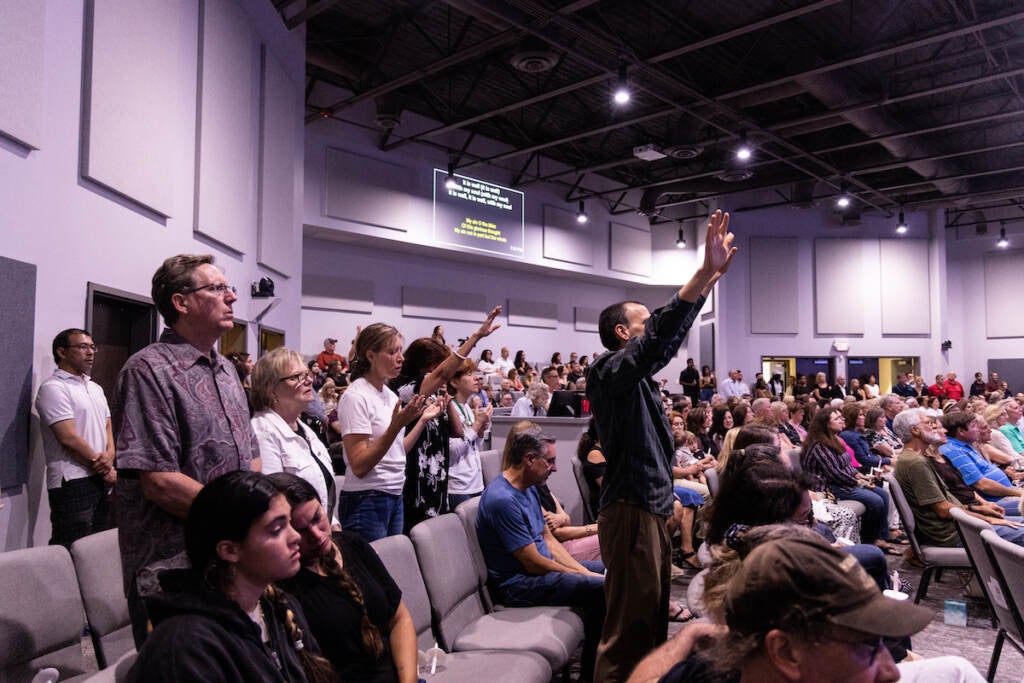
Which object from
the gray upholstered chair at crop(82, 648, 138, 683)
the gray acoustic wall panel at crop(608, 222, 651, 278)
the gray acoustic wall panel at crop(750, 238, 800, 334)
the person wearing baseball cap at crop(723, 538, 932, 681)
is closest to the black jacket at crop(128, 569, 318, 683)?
the gray upholstered chair at crop(82, 648, 138, 683)

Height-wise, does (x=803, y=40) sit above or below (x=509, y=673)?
above

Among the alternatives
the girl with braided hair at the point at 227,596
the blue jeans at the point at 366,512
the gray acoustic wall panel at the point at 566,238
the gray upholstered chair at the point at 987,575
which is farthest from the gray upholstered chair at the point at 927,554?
the gray acoustic wall panel at the point at 566,238

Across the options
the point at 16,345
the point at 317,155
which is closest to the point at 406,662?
the point at 16,345

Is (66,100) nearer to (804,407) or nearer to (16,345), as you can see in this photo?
(16,345)

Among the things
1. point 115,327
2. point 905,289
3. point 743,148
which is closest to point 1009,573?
point 115,327

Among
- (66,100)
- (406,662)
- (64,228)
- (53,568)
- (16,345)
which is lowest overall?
(406,662)

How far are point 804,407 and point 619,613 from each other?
7106 millimetres

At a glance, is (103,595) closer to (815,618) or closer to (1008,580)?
(815,618)

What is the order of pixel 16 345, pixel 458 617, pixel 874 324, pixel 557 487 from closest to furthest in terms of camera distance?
pixel 458 617
pixel 16 345
pixel 557 487
pixel 874 324

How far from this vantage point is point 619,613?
2459 millimetres

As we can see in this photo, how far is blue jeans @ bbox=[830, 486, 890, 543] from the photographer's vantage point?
19.0 feet

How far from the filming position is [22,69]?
3449 mm

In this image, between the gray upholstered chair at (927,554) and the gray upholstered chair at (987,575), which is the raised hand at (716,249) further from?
the gray upholstered chair at (927,554)

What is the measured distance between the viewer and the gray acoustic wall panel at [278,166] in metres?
7.02
